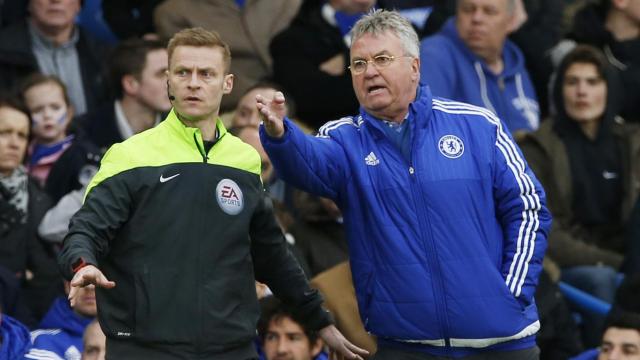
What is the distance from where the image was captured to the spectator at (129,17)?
36.5ft

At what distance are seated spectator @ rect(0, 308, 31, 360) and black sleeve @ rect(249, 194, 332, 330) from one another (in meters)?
1.93

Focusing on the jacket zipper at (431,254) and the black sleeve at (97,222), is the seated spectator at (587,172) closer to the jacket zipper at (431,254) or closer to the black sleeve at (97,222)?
the jacket zipper at (431,254)

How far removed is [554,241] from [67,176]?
3.17m

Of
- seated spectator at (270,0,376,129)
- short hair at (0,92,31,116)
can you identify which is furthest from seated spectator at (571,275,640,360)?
short hair at (0,92,31,116)

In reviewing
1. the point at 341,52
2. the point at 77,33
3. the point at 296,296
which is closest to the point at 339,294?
the point at 296,296

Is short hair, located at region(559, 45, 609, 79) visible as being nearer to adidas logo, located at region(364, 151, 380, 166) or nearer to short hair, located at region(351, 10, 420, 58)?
short hair, located at region(351, 10, 420, 58)

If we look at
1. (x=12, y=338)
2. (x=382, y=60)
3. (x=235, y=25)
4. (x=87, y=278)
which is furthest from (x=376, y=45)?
(x=235, y=25)

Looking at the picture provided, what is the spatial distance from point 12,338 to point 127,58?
262cm

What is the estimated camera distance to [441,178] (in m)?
6.52

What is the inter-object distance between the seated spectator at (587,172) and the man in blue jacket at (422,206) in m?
3.36

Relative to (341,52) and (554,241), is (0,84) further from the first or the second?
(554,241)

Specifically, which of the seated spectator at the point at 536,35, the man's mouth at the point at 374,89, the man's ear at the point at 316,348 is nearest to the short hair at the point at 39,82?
the man's ear at the point at 316,348

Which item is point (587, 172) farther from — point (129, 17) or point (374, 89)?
point (374, 89)

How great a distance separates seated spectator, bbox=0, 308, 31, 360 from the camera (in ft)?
25.8
